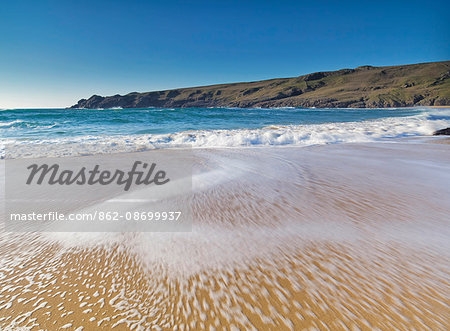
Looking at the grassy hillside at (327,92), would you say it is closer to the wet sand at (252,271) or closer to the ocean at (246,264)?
the ocean at (246,264)

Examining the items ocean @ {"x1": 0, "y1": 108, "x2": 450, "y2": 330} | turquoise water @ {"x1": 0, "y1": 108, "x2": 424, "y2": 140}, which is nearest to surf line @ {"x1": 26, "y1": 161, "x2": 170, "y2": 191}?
ocean @ {"x1": 0, "y1": 108, "x2": 450, "y2": 330}

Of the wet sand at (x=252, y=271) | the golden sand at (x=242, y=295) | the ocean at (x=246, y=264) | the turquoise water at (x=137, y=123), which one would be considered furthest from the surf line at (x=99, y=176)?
the turquoise water at (x=137, y=123)

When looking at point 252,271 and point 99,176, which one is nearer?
point 252,271

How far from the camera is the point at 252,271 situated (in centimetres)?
113

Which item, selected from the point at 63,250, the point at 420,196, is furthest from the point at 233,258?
the point at 420,196

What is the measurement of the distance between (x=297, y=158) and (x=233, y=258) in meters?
3.29

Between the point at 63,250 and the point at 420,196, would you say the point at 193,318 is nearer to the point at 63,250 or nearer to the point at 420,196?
the point at 63,250

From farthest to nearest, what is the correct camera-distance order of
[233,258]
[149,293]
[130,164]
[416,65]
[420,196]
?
[416,65] < [130,164] < [420,196] < [233,258] < [149,293]

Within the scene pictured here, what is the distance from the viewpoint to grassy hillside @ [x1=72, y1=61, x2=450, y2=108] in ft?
201

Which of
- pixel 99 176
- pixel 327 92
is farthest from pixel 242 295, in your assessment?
pixel 327 92

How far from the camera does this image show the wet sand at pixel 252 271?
2.85 feet

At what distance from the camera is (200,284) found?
1.05 metres

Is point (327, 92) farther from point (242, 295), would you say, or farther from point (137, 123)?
point (242, 295)

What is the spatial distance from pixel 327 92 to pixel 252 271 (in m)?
97.9
